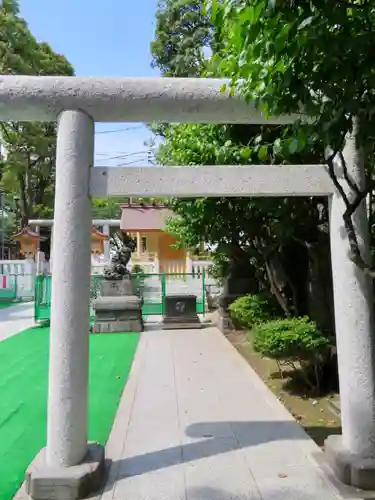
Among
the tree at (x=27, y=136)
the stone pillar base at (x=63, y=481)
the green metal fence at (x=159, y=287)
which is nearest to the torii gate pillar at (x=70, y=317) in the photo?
the stone pillar base at (x=63, y=481)

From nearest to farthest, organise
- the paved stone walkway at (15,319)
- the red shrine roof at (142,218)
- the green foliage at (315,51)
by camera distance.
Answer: the green foliage at (315,51) → the paved stone walkway at (15,319) → the red shrine roof at (142,218)

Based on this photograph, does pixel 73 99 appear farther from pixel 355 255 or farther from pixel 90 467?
pixel 90 467

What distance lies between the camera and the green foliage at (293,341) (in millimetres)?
5145

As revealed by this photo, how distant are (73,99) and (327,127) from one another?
2071mm

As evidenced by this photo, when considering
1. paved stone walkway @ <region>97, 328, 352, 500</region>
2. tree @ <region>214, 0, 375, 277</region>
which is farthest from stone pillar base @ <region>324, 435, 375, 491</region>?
tree @ <region>214, 0, 375, 277</region>

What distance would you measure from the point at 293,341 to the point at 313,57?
3.48m

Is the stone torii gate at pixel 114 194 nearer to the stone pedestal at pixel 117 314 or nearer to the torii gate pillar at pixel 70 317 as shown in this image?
the torii gate pillar at pixel 70 317

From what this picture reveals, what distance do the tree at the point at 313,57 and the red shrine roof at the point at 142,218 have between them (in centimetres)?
1923

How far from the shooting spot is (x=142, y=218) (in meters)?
22.7

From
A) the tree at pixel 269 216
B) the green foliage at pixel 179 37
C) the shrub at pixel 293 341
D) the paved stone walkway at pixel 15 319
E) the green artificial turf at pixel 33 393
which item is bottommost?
the green artificial turf at pixel 33 393

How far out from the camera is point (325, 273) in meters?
6.07

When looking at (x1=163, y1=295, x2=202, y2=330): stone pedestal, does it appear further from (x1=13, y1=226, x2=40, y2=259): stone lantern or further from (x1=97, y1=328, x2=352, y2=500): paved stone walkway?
(x1=13, y1=226, x2=40, y2=259): stone lantern

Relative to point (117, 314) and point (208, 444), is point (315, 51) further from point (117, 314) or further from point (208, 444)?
point (117, 314)

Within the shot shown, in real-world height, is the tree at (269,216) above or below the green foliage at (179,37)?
below
